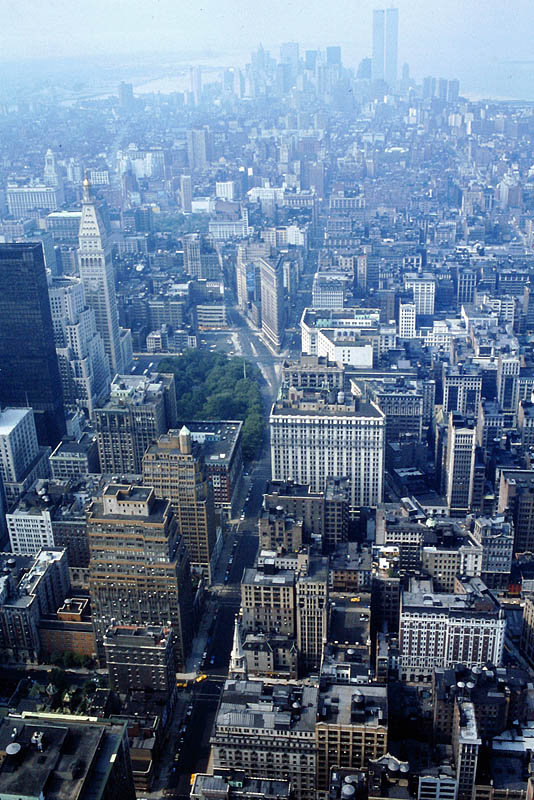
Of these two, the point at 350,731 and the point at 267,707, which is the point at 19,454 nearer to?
the point at 267,707

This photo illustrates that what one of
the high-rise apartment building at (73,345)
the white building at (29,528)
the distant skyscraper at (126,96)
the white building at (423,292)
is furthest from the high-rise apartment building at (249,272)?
the distant skyscraper at (126,96)

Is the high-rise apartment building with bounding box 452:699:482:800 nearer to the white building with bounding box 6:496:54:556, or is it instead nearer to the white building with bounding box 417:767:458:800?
the white building with bounding box 417:767:458:800

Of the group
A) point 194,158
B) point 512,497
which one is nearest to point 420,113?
point 194,158

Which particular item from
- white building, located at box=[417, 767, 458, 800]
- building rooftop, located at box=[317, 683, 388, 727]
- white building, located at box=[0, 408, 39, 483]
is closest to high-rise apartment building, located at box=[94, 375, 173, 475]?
white building, located at box=[0, 408, 39, 483]

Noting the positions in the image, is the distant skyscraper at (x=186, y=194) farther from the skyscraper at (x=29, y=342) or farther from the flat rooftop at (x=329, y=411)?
the flat rooftop at (x=329, y=411)

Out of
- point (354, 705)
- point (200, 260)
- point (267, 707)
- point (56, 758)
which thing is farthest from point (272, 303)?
point (56, 758)

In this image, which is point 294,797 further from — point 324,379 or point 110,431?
point 324,379

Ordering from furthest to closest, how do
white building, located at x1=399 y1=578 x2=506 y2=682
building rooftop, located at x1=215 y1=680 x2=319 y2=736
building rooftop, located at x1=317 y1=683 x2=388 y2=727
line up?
white building, located at x1=399 y1=578 x2=506 y2=682, building rooftop, located at x1=215 y1=680 x2=319 y2=736, building rooftop, located at x1=317 y1=683 x2=388 y2=727
